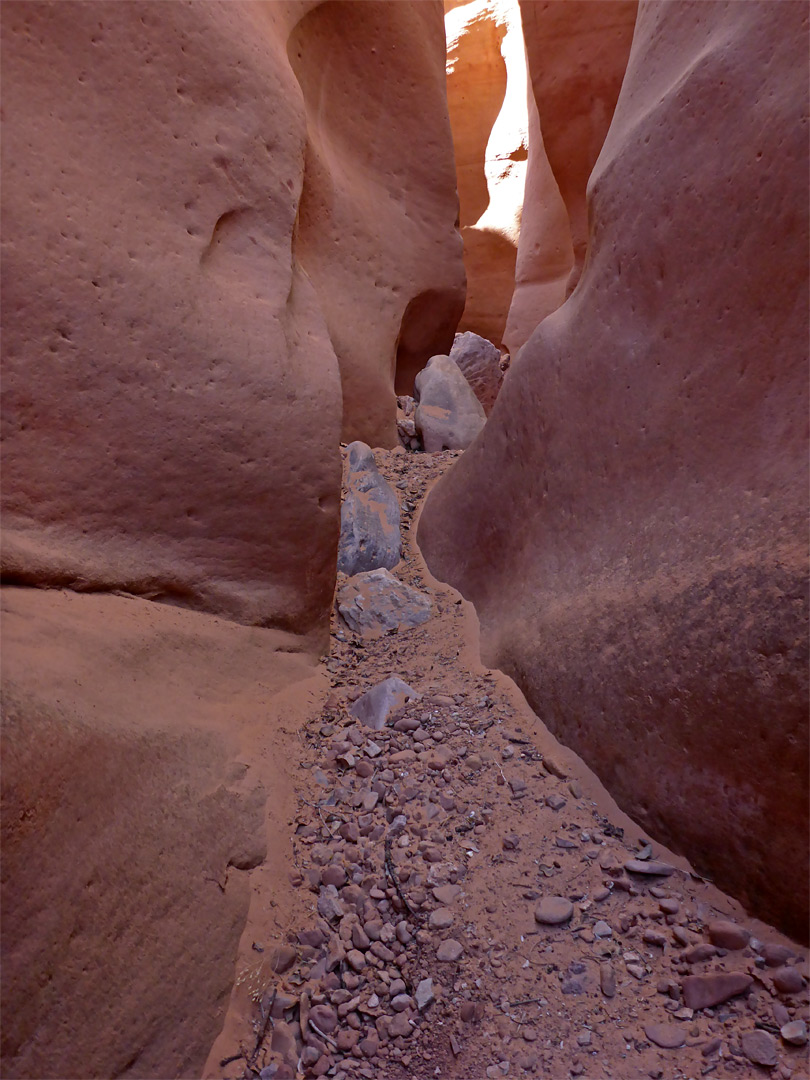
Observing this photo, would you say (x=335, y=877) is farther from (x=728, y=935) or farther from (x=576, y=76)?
(x=576, y=76)

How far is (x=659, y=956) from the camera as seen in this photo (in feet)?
4.21

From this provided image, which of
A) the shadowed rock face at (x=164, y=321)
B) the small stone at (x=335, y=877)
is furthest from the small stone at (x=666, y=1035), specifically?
the shadowed rock face at (x=164, y=321)

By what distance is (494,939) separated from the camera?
136 cm

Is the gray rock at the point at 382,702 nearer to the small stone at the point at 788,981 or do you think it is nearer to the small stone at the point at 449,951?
the small stone at the point at 449,951

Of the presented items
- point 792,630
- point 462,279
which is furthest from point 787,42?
point 462,279

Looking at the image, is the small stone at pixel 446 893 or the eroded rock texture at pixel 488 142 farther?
the eroded rock texture at pixel 488 142

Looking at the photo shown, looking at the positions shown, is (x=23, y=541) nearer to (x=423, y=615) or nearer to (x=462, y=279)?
(x=423, y=615)

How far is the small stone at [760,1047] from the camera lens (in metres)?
1.10

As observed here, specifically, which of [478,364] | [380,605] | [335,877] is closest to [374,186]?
[478,364]

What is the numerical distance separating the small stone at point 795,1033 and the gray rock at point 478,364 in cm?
358

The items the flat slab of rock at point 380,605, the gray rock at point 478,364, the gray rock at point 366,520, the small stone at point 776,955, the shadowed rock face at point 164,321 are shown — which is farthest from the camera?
the gray rock at point 478,364

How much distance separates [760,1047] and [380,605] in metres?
1.53

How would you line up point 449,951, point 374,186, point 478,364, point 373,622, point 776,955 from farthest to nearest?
1. point 478,364
2. point 374,186
3. point 373,622
4. point 449,951
5. point 776,955

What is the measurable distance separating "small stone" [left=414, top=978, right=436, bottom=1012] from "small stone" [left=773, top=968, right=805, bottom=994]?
1.79 ft
